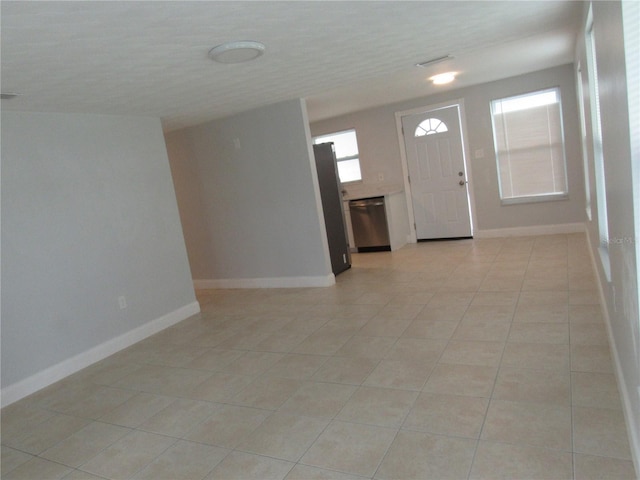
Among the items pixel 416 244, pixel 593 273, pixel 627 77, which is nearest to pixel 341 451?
pixel 627 77

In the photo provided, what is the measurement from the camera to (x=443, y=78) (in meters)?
5.19

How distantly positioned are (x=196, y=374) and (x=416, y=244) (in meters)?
4.76

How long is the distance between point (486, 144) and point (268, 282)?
12.4 ft

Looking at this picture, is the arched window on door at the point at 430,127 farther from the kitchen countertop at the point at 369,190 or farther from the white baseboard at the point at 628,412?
the white baseboard at the point at 628,412

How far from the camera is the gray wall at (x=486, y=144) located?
5.82 metres

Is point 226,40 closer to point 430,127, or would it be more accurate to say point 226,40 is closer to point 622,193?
point 622,193

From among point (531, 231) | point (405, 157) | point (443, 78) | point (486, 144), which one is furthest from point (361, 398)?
point (405, 157)

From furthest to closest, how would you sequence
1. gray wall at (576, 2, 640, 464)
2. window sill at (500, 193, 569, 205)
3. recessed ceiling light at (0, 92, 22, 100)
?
window sill at (500, 193, 569, 205) < recessed ceiling light at (0, 92, 22, 100) < gray wall at (576, 2, 640, 464)

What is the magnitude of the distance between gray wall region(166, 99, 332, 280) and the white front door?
2566 mm

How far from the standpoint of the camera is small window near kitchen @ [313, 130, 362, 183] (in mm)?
7418

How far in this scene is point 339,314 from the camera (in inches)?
160

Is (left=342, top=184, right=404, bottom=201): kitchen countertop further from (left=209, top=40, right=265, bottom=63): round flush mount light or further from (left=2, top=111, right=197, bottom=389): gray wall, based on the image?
(left=209, top=40, right=265, bottom=63): round flush mount light

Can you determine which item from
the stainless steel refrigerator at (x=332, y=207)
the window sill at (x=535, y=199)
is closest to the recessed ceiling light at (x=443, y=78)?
the stainless steel refrigerator at (x=332, y=207)

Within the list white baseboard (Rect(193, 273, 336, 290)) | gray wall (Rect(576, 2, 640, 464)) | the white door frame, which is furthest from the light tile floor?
the white door frame
